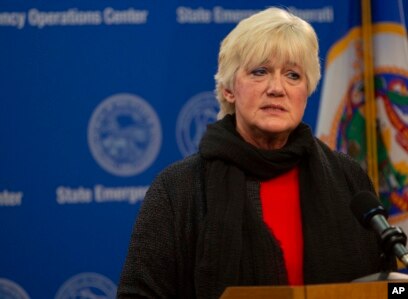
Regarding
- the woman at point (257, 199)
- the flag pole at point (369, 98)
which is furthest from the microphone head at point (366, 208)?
the flag pole at point (369, 98)

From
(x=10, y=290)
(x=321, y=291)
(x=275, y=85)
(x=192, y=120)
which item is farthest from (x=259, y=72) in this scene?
(x=10, y=290)

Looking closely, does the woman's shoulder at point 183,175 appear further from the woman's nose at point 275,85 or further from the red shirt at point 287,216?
the woman's nose at point 275,85

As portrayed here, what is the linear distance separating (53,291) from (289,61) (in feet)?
6.07

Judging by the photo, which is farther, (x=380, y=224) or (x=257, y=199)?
(x=257, y=199)

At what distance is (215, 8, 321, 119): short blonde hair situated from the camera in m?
2.45

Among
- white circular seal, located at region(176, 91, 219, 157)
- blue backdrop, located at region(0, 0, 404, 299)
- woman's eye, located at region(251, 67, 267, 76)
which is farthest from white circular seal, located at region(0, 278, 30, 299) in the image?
woman's eye, located at region(251, 67, 267, 76)

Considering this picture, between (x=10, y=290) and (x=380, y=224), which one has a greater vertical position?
(x=380, y=224)

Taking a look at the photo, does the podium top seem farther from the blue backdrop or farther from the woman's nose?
the blue backdrop

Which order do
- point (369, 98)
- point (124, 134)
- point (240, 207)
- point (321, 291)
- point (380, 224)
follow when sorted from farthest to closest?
point (369, 98) < point (124, 134) < point (240, 207) < point (380, 224) < point (321, 291)

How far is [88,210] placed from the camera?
3.87m

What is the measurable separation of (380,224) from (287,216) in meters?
0.57

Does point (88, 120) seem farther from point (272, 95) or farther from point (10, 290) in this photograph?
point (272, 95)

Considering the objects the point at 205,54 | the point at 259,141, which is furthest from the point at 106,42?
the point at 259,141

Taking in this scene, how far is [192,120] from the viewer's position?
13.0 feet
